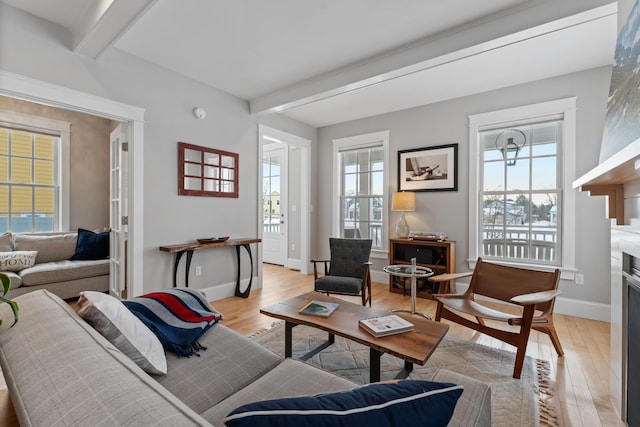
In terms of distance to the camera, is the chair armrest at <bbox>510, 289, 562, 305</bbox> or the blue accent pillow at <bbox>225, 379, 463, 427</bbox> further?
the chair armrest at <bbox>510, 289, 562, 305</bbox>

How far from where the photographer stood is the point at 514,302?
2.13 m

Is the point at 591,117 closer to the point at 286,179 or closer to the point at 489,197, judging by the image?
the point at 489,197

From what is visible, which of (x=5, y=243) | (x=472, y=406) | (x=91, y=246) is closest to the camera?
(x=472, y=406)

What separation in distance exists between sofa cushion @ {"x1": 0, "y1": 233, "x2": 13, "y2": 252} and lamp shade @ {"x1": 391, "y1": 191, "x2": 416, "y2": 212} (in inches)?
192

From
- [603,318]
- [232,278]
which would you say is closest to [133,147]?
[232,278]

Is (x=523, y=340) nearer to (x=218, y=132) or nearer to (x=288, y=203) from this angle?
(x=218, y=132)

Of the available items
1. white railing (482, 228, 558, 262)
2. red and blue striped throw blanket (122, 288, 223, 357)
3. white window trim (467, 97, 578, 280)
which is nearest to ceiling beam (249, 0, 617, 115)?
white window trim (467, 97, 578, 280)

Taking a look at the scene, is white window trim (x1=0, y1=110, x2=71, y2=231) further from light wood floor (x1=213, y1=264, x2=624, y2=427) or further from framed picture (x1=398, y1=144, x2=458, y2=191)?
framed picture (x1=398, y1=144, x2=458, y2=191)

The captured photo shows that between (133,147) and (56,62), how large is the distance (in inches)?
33.2

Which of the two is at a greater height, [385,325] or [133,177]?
[133,177]

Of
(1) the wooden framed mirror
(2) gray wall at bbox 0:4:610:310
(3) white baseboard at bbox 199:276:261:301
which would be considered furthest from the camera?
(3) white baseboard at bbox 199:276:261:301

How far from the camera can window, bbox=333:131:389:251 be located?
4.73m

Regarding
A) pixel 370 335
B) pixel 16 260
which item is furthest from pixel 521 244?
pixel 16 260

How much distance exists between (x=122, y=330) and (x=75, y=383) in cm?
62
